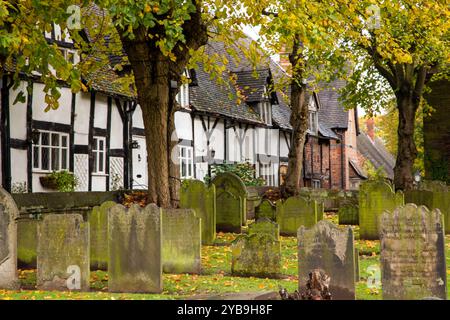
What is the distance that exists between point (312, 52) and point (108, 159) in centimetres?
856

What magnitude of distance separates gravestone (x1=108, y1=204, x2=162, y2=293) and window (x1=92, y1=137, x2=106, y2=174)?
14323 mm

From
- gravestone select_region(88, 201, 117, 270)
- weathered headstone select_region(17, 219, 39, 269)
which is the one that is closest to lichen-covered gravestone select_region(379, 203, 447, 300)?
gravestone select_region(88, 201, 117, 270)

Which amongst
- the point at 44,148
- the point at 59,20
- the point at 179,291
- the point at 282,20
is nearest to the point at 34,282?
the point at 179,291

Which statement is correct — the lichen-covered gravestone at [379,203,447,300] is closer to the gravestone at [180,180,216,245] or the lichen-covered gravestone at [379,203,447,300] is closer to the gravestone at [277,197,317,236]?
the gravestone at [180,180,216,245]

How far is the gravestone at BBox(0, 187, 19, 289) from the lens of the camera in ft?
37.4

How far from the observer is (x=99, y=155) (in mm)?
25844

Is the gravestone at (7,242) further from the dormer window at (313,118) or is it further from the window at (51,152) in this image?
the dormer window at (313,118)

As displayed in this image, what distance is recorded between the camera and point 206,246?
55.7 feet

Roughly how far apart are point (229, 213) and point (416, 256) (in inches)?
386

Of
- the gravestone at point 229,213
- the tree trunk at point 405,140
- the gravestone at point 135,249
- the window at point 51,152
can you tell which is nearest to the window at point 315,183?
the tree trunk at point 405,140

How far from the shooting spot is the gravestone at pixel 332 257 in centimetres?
1047

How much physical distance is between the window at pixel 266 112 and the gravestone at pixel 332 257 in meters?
27.5

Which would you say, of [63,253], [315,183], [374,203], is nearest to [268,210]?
[374,203]
